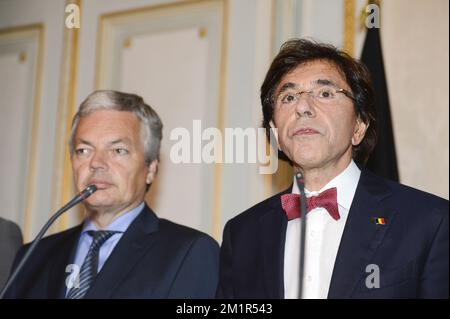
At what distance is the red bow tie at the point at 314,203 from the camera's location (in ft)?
6.76

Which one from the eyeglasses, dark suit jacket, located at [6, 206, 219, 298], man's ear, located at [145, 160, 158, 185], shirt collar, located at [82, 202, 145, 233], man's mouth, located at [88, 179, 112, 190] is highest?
the eyeglasses

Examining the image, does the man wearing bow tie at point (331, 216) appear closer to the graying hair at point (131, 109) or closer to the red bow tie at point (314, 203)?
the red bow tie at point (314, 203)

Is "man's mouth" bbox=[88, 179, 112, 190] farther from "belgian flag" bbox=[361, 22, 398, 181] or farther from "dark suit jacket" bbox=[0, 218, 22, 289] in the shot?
"belgian flag" bbox=[361, 22, 398, 181]

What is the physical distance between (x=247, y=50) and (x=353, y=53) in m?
0.49

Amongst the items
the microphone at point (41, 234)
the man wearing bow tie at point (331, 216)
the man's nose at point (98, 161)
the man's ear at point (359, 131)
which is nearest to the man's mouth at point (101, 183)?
the man's nose at point (98, 161)

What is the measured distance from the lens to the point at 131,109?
2658mm

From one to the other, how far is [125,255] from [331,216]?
0.73 m

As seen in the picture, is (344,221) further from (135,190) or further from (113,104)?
(113,104)

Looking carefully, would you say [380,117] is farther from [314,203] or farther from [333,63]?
[314,203]

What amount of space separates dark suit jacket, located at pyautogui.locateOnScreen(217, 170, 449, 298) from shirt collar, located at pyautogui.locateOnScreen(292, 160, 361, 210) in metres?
0.04

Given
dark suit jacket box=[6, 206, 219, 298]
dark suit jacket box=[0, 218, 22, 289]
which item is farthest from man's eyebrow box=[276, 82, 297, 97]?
dark suit jacket box=[0, 218, 22, 289]

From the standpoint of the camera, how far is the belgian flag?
279 centimetres

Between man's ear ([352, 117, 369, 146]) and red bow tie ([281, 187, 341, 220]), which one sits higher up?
man's ear ([352, 117, 369, 146])
